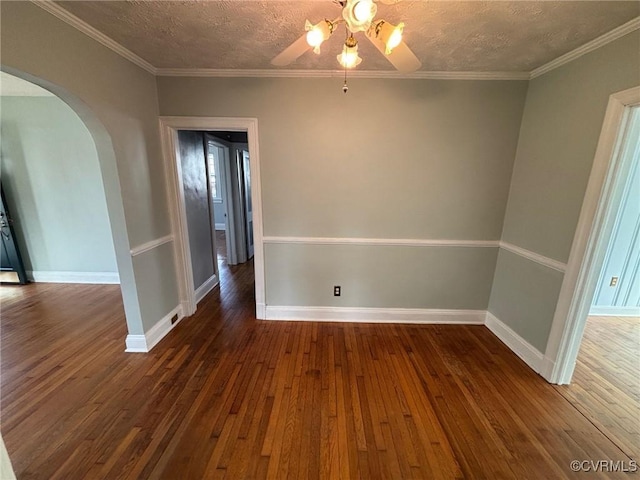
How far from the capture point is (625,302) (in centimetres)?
308

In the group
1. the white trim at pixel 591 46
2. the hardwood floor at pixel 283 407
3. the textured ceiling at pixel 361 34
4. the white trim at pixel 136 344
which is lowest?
the hardwood floor at pixel 283 407

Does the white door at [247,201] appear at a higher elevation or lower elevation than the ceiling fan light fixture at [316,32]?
lower

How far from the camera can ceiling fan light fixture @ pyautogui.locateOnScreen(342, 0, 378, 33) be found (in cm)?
104

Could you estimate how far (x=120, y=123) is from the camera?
2100 millimetres

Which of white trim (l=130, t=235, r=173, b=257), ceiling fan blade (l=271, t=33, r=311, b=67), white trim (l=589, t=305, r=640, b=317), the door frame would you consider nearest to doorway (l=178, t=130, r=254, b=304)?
the door frame

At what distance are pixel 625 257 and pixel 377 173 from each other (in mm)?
3051

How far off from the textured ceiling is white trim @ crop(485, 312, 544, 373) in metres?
2.41

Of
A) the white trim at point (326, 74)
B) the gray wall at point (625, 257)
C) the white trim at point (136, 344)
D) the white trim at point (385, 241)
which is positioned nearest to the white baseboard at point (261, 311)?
the white trim at point (385, 241)

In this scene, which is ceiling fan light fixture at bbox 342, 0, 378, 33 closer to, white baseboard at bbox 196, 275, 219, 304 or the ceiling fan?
the ceiling fan

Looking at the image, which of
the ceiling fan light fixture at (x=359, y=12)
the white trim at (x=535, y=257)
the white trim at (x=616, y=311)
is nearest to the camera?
the ceiling fan light fixture at (x=359, y=12)

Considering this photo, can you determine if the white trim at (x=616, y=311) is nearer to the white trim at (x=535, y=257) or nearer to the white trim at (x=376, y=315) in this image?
the white trim at (x=376, y=315)

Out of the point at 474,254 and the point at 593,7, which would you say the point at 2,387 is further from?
the point at 593,7

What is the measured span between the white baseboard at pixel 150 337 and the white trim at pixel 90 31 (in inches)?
93.7

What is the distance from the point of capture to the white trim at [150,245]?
2.26 metres
